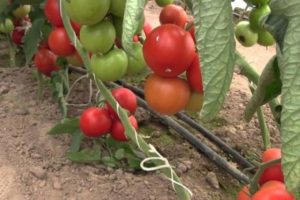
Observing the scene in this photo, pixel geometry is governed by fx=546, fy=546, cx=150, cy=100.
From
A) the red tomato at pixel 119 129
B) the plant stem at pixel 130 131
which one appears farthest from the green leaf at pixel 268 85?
the red tomato at pixel 119 129

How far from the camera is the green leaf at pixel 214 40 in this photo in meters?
0.64

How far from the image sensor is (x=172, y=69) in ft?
3.22

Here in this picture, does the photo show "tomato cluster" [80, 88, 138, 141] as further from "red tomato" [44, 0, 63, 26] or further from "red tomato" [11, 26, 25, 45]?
"red tomato" [11, 26, 25, 45]

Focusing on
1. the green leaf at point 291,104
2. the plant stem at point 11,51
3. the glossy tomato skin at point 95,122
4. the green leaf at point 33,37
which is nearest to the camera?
the green leaf at point 291,104

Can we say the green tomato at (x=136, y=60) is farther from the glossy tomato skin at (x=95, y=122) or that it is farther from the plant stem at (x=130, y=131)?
the glossy tomato skin at (x=95, y=122)

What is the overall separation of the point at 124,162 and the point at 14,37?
62 centimetres

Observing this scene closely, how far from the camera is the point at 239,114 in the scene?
178 cm

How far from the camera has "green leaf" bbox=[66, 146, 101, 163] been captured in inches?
53.6

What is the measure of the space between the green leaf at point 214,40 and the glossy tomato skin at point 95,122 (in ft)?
2.30

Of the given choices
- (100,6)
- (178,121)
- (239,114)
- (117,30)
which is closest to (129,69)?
(117,30)

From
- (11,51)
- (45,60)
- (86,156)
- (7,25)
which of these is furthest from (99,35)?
(11,51)

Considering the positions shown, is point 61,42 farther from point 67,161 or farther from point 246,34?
point 246,34

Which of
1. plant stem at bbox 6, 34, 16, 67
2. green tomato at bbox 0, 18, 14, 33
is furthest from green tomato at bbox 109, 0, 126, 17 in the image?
plant stem at bbox 6, 34, 16, 67

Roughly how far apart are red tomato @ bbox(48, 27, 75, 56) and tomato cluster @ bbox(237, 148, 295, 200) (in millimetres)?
549
